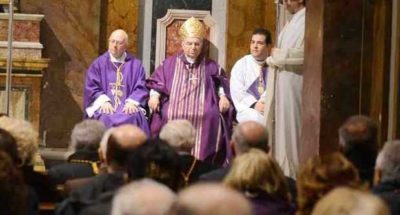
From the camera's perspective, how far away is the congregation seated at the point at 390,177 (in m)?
5.18

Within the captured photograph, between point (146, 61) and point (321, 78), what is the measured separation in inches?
163

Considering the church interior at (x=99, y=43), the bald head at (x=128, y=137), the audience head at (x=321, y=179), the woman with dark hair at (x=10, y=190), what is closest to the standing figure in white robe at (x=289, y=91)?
→ the church interior at (x=99, y=43)

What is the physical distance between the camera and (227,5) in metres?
12.1

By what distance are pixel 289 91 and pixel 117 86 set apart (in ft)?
8.47

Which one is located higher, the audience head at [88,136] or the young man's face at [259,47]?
the young man's face at [259,47]

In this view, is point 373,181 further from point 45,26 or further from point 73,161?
point 45,26

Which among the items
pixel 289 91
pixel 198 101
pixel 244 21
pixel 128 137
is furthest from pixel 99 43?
pixel 128 137

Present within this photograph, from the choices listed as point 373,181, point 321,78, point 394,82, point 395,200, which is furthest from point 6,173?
point 394,82

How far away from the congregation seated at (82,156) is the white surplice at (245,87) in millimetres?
4150

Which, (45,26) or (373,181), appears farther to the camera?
(45,26)

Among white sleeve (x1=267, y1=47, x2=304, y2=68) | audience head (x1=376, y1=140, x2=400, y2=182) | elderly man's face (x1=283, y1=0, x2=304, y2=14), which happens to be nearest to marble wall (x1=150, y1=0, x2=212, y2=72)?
elderly man's face (x1=283, y1=0, x2=304, y2=14)

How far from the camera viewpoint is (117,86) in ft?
35.3

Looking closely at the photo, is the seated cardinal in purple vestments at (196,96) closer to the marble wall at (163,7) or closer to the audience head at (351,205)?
the marble wall at (163,7)

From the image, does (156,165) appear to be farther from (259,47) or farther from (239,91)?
(259,47)
